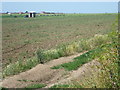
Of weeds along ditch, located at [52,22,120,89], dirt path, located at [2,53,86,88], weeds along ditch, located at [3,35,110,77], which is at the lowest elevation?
dirt path, located at [2,53,86,88]

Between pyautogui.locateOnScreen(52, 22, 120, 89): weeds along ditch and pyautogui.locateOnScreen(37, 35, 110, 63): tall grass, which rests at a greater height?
pyautogui.locateOnScreen(52, 22, 120, 89): weeds along ditch

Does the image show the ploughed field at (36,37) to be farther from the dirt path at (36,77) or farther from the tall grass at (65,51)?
the dirt path at (36,77)

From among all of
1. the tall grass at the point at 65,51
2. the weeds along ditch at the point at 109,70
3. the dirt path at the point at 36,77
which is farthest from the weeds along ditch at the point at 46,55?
the weeds along ditch at the point at 109,70

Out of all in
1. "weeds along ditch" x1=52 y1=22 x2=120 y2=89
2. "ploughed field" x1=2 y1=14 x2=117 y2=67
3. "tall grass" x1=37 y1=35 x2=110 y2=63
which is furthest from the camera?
"ploughed field" x1=2 y1=14 x2=117 y2=67

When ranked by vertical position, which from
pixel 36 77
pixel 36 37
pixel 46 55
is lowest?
pixel 36 77

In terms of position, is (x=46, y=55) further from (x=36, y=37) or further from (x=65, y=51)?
(x=36, y=37)

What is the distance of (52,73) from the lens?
31.3 ft

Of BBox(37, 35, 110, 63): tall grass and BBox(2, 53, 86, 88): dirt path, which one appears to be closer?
BBox(2, 53, 86, 88): dirt path

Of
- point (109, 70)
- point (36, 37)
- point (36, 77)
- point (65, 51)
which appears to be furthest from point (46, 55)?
point (36, 37)

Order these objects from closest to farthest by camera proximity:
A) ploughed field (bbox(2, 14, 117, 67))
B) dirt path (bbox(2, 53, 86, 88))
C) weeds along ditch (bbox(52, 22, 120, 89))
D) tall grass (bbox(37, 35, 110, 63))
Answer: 1. weeds along ditch (bbox(52, 22, 120, 89))
2. dirt path (bbox(2, 53, 86, 88))
3. tall grass (bbox(37, 35, 110, 63))
4. ploughed field (bbox(2, 14, 117, 67))

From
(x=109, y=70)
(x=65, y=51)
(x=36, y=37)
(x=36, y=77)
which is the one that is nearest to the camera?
(x=109, y=70)

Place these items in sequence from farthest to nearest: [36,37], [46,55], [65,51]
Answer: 1. [36,37]
2. [65,51]
3. [46,55]

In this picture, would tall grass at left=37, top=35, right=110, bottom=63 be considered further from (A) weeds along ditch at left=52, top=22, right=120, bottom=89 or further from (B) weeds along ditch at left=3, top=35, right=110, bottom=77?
(A) weeds along ditch at left=52, top=22, right=120, bottom=89

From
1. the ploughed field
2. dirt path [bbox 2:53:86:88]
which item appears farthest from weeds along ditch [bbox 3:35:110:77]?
the ploughed field
